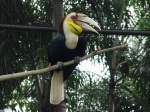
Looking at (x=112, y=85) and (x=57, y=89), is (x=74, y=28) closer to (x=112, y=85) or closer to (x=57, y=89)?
(x=57, y=89)

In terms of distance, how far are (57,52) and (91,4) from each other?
2955 mm

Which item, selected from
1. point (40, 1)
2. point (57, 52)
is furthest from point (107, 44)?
point (57, 52)

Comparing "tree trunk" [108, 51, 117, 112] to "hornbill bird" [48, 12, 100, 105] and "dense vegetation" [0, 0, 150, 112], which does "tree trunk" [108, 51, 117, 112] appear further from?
"hornbill bird" [48, 12, 100, 105]

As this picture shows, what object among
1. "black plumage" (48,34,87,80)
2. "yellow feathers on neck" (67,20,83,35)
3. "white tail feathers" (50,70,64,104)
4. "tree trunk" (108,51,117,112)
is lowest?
"tree trunk" (108,51,117,112)

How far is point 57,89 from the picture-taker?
4.02 metres

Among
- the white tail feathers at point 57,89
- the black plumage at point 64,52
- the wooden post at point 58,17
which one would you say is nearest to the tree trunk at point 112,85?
the wooden post at point 58,17

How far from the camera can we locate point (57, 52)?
4164mm

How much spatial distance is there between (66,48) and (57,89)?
350 millimetres

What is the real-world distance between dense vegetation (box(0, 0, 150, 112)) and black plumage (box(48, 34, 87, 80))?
6.16ft

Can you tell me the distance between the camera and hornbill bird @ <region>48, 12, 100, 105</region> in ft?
13.2

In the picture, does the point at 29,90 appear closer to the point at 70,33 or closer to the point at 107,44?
the point at 107,44

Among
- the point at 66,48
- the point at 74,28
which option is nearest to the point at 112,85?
the point at 66,48

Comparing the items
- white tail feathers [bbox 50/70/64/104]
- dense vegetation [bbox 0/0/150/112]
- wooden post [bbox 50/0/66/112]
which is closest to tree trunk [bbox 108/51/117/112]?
dense vegetation [bbox 0/0/150/112]

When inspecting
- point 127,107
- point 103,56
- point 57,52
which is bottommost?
point 127,107
